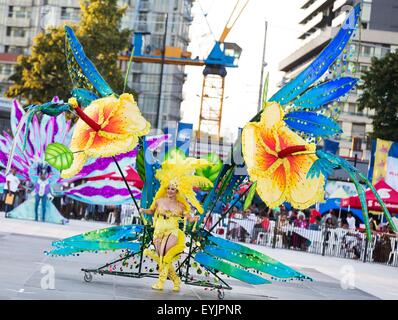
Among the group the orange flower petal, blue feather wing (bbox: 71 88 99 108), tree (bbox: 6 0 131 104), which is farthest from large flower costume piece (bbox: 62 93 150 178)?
tree (bbox: 6 0 131 104)

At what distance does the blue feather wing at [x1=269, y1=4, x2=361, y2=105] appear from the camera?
14.3 metres

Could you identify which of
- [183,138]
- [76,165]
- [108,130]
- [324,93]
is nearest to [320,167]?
[324,93]

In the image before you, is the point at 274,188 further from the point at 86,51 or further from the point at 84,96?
Result: the point at 86,51

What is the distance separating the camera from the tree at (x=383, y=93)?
158ft

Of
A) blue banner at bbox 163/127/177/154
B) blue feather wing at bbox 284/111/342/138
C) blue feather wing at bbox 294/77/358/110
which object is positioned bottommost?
blue banner at bbox 163/127/177/154

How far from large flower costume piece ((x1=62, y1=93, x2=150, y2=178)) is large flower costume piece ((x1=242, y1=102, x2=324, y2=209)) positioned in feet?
5.22

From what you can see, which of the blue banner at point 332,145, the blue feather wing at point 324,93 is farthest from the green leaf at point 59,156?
the blue banner at point 332,145

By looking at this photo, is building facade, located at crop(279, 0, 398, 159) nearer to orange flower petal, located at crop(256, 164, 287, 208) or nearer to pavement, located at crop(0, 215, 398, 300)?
pavement, located at crop(0, 215, 398, 300)

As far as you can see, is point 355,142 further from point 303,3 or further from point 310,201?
point 303,3

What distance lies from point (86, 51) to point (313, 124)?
36.3 meters

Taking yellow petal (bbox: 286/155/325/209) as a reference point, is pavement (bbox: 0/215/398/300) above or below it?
below

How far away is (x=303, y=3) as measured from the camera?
11825 cm

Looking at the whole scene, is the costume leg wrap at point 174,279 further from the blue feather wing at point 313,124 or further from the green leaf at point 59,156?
the blue feather wing at point 313,124
